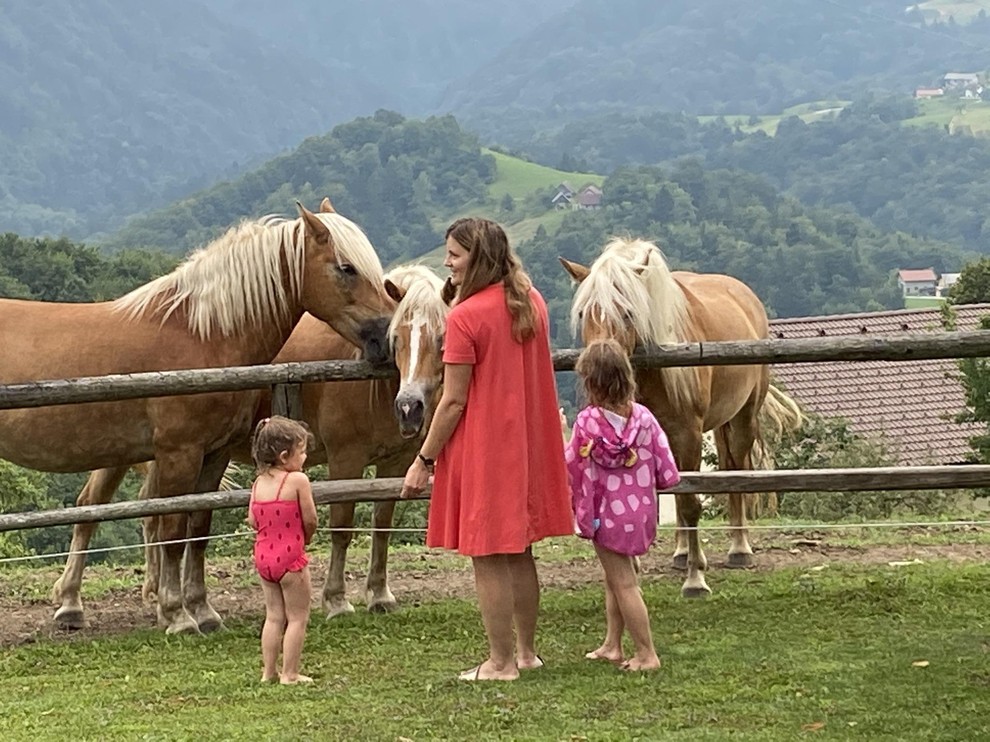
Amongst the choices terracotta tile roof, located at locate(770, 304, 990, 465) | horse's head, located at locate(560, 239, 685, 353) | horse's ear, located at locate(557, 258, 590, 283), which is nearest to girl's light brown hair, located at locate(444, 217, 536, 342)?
horse's head, located at locate(560, 239, 685, 353)

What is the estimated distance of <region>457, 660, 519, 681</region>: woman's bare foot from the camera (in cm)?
545

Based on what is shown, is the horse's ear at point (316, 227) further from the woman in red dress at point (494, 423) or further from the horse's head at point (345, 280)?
the woman in red dress at point (494, 423)

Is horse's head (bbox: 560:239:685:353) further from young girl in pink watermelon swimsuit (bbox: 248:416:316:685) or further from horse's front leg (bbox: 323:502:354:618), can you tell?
young girl in pink watermelon swimsuit (bbox: 248:416:316:685)

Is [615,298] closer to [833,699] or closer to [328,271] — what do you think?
[328,271]

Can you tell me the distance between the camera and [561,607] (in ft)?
24.3

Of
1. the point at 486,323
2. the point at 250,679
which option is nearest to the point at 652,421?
the point at 486,323

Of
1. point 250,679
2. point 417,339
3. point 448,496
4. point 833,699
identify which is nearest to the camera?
point 833,699

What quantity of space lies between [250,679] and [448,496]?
1.25 metres

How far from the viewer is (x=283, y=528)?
560 centimetres

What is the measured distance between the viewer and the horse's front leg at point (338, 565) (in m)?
7.48

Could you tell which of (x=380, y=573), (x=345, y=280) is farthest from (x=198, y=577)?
(x=345, y=280)

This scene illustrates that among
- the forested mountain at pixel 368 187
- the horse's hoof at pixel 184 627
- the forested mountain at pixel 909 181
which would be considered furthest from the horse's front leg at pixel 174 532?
the forested mountain at pixel 909 181

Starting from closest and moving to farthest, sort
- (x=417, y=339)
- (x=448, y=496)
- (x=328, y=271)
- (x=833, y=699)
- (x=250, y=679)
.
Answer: (x=833, y=699)
(x=448, y=496)
(x=250, y=679)
(x=417, y=339)
(x=328, y=271)

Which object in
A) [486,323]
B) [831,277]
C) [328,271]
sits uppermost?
[831,277]
